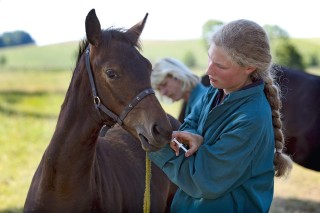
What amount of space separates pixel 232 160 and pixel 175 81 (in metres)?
3.66

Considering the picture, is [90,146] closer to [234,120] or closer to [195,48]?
[234,120]

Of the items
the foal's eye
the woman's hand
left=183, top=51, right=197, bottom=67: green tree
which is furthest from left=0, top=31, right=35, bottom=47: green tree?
the woman's hand

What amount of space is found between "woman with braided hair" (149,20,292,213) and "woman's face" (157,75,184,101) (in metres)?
3.39

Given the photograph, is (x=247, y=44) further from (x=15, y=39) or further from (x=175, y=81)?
(x=15, y=39)

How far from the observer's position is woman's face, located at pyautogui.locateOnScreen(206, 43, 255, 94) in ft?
8.27

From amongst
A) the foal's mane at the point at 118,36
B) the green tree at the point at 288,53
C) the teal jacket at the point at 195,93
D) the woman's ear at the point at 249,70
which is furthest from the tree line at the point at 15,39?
the woman's ear at the point at 249,70

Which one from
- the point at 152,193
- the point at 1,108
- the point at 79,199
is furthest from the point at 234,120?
the point at 1,108

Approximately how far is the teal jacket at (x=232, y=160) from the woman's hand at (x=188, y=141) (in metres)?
0.03

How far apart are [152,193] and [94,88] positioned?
1.23m

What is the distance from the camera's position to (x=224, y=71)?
2543 mm

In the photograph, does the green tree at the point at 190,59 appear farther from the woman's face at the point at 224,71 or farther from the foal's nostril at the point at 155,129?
the woman's face at the point at 224,71

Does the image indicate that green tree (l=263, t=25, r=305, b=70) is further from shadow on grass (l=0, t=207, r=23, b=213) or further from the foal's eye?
the foal's eye

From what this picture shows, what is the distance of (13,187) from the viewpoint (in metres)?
7.65

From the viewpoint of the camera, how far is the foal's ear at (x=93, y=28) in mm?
2908
